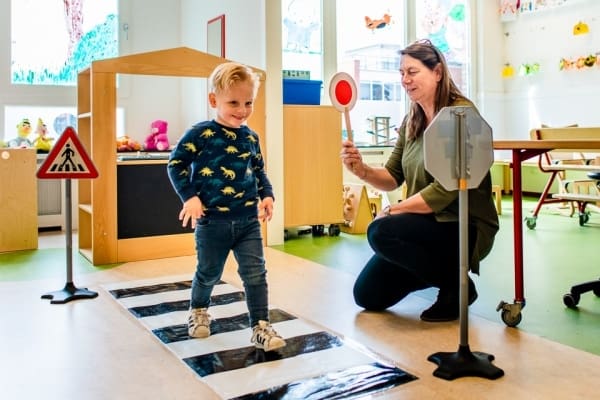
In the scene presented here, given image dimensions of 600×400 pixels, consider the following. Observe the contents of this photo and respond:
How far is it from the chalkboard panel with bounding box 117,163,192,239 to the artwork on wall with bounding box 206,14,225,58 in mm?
1605

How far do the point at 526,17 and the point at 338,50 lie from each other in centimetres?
270

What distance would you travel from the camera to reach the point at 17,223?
3.81m

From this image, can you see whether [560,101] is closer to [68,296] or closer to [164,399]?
[68,296]

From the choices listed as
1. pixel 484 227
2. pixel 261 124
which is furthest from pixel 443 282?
pixel 261 124

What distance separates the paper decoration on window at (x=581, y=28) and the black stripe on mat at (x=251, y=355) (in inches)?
226

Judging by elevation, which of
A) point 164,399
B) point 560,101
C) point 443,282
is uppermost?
point 560,101

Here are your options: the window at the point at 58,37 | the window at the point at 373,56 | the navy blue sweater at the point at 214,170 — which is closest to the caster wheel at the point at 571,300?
the navy blue sweater at the point at 214,170

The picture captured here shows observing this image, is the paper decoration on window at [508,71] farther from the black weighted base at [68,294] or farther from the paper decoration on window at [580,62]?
the black weighted base at [68,294]

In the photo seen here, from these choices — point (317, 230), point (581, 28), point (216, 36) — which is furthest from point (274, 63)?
point (581, 28)

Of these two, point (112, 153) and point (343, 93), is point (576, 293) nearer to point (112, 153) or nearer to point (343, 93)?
point (343, 93)

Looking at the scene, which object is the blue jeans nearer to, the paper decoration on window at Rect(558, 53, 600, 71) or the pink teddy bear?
the pink teddy bear

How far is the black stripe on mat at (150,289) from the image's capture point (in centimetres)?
267

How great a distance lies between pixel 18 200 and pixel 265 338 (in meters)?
2.58

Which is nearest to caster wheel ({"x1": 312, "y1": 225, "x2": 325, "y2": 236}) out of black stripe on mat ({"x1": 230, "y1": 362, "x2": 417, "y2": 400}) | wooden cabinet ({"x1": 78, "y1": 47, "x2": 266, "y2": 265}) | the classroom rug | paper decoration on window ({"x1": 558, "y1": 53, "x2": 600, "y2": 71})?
wooden cabinet ({"x1": 78, "y1": 47, "x2": 266, "y2": 265})
